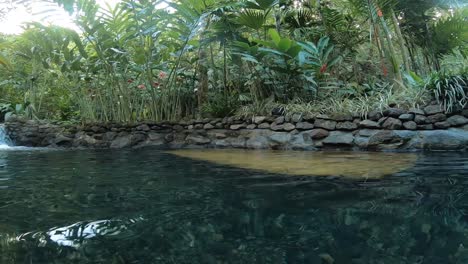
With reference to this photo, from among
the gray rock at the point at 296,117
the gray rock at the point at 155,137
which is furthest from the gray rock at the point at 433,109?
the gray rock at the point at 155,137

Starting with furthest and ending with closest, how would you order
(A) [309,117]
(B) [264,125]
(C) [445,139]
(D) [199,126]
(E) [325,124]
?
(D) [199,126] < (B) [264,125] < (A) [309,117] < (E) [325,124] < (C) [445,139]

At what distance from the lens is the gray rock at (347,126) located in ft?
14.4

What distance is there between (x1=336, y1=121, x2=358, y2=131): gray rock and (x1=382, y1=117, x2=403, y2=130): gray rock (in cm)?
38

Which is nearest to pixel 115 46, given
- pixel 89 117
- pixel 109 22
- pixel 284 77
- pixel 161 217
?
pixel 109 22

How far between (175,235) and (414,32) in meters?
5.89

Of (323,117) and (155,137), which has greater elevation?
(323,117)

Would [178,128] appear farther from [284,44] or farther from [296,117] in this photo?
[284,44]

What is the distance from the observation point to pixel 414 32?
562 cm

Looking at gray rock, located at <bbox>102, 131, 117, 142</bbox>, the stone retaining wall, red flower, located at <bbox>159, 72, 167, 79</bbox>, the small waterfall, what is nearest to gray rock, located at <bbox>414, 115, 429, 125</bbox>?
the stone retaining wall

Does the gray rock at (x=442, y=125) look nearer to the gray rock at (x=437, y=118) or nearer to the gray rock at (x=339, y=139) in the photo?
the gray rock at (x=437, y=118)

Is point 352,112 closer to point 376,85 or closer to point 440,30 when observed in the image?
point 376,85

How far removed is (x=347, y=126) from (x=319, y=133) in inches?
14.9

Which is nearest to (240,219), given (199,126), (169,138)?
(199,126)

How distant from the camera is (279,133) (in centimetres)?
488
